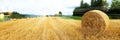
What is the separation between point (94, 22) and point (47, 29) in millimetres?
1038

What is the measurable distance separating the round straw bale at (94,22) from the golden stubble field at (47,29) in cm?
13

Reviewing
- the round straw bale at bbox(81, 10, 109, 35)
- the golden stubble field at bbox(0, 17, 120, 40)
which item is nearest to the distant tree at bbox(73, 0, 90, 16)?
the golden stubble field at bbox(0, 17, 120, 40)

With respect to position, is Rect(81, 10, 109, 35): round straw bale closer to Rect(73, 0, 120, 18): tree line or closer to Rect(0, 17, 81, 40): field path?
Rect(0, 17, 81, 40): field path

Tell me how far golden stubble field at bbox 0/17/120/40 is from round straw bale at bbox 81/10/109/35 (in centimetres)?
13

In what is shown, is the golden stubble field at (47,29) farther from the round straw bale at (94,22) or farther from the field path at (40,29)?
the round straw bale at (94,22)

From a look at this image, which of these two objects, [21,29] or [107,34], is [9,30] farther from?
[107,34]

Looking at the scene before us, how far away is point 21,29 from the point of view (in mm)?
7109

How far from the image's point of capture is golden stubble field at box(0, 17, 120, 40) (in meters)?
6.17

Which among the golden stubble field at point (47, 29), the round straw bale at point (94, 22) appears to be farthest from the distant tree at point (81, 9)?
the round straw bale at point (94, 22)

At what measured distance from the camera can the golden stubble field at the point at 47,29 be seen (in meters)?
6.17

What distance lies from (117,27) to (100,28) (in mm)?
1170

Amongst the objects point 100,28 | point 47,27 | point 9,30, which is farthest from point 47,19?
point 100,28

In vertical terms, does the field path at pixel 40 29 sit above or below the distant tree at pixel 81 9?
below

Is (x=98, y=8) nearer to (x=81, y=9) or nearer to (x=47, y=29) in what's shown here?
(x=81, y=9)
